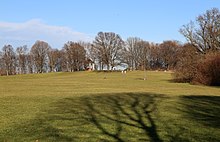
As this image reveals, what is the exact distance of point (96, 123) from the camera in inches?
505

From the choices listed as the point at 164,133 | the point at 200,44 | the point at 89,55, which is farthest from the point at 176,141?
the point at 89,55

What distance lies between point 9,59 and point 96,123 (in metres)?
106

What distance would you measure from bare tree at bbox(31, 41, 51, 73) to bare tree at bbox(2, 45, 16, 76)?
7.19 meters

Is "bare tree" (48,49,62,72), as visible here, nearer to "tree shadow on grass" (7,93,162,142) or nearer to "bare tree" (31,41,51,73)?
"bare tree" (31,41,51,73)

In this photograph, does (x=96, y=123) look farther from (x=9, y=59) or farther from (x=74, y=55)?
(x=9, y=59)

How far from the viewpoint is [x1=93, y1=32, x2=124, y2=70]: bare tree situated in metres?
108

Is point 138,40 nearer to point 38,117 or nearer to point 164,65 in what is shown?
point 164,65

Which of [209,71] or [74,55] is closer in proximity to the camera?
[209,71]

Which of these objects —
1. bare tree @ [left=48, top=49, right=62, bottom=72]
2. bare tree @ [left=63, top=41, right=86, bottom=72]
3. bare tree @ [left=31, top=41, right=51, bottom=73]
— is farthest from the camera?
bare tree @ [left=48, top=49, right=62, bottom=72]

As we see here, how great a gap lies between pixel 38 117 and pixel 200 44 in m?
50.6

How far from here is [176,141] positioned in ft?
33.1

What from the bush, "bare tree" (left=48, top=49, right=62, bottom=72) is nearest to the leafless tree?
"bare tree" (left=48, top=49, right=62, bottom=72)

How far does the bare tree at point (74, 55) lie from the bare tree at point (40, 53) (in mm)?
7062

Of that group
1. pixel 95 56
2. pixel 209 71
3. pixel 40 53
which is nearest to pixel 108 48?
pixel 95 56
